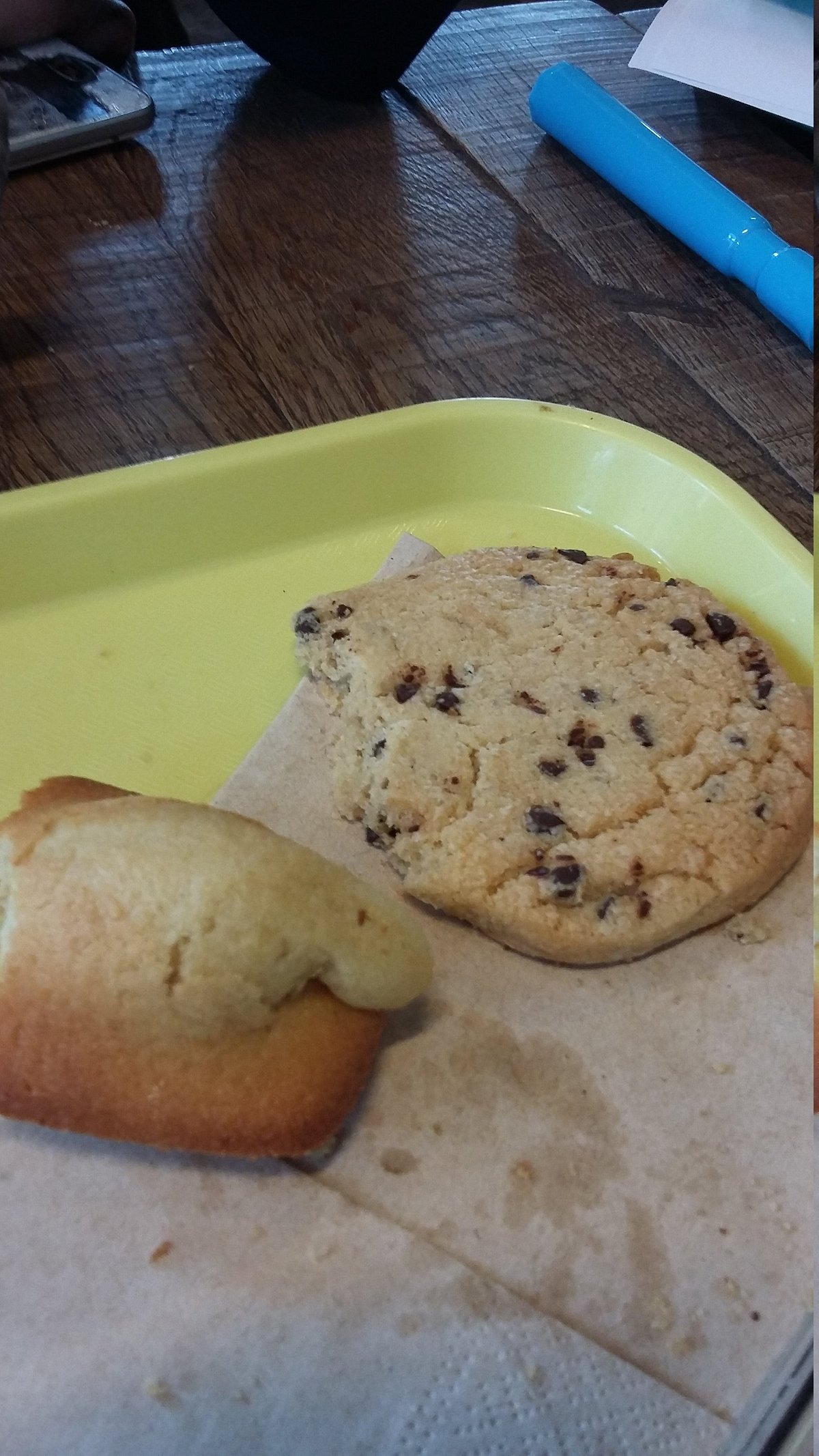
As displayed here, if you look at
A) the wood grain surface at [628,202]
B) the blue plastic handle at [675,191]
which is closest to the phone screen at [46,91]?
the wood grain surface at [628,202]

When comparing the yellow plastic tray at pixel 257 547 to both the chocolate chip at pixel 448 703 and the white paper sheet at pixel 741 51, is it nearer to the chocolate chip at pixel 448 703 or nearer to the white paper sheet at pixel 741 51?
the chocolate chip at pixel 448 703

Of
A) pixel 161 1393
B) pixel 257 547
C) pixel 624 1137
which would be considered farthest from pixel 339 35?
pixel 161 1393

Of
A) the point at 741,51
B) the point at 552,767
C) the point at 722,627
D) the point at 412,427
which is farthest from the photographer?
the point at 741,51

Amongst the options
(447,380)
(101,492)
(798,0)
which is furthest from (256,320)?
(798,0)

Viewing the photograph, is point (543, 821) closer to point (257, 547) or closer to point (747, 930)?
point (747, 930)

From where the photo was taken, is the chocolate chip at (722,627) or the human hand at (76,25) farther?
the human hand at (76,25)

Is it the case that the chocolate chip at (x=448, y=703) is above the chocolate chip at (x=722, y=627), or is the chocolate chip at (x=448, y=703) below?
below

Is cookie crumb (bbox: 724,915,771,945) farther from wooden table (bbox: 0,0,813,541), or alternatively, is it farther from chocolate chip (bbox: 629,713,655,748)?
wooden table (bbox: 0,0,813,541)

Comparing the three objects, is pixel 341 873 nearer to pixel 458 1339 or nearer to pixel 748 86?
pixel 458 1339
